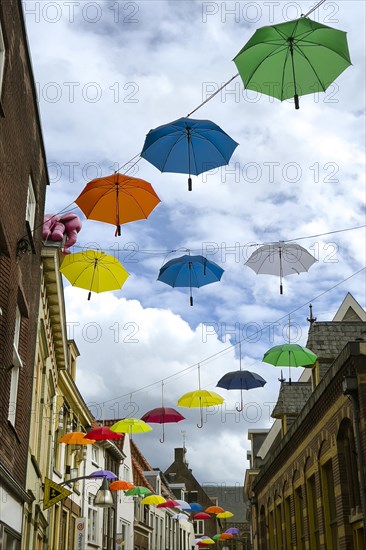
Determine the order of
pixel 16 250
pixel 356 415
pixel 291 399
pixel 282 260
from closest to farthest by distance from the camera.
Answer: pixel 16 250 < pixel 356 415 < pixel 282 260 < pixel 291 399

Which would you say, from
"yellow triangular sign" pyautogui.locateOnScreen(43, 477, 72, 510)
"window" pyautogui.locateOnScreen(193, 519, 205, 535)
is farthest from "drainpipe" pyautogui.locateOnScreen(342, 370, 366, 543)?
"window" pyautogui.locateOnScreen(193, 519, 205, 535)

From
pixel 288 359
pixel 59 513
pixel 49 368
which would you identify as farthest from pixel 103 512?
pixel 288 359

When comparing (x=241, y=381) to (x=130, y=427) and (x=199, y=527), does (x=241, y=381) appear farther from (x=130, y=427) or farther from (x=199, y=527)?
(x=199, y=527)

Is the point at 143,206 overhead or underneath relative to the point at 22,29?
underneath

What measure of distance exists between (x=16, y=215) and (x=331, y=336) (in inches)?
456

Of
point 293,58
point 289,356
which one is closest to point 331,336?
point 289,356

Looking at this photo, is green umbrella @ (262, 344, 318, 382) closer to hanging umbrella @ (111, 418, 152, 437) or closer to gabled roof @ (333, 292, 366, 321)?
gabled roof @ (333, 292, 366, 321)

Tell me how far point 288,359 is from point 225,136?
849 cm

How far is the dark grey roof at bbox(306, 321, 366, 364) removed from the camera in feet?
66.7

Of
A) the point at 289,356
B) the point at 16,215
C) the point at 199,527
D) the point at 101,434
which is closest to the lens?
the point at 16,215

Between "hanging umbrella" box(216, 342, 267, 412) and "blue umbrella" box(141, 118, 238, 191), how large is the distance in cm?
947

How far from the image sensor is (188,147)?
37.6ft

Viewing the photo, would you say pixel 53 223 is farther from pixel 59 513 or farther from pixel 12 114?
pixel 59 513

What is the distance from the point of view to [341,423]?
15.8m
